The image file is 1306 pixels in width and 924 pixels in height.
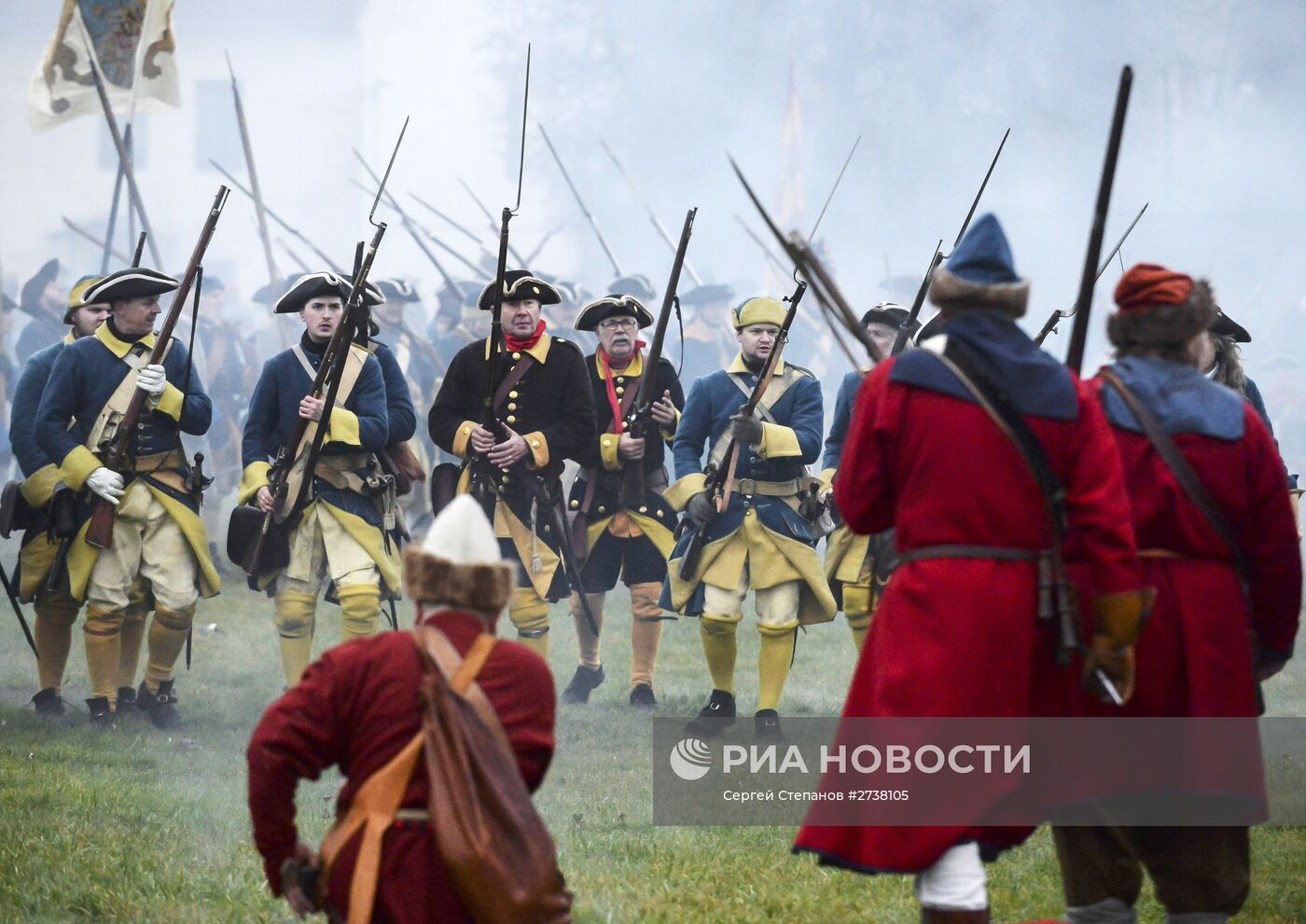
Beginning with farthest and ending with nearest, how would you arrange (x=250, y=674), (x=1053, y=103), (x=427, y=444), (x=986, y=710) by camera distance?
(x=1053, y=103), (x=427, y=444), (x=250, y=674), (x=986, y=710)

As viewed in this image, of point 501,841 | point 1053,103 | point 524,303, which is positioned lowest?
point 501,841

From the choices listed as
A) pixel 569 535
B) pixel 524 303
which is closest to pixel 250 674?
pixel 569 535

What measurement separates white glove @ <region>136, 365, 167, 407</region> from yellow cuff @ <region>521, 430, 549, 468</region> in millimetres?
1522

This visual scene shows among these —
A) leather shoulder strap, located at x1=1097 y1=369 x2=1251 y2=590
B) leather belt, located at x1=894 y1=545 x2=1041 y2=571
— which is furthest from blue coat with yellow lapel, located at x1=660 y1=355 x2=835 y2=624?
leather belt, located at x1=894 y1=545 x2=1041 y2=571

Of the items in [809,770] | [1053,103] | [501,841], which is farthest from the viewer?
[1053,103]

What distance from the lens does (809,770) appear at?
22.5 feet

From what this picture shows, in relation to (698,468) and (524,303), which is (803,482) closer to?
(698,468)

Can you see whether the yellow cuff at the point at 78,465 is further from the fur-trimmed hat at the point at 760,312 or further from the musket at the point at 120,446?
the fur-trimmed hat at the point at 760,312

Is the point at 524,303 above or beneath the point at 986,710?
above

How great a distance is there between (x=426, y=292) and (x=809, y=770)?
43.4 ft

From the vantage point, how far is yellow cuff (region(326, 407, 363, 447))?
7.15 m

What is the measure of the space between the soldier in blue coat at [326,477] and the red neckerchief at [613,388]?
1.23 m

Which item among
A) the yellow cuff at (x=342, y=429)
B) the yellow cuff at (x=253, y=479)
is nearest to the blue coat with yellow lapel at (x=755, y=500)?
the yellow cuff at (x=342, y=429)

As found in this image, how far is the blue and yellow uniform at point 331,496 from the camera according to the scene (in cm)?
716
